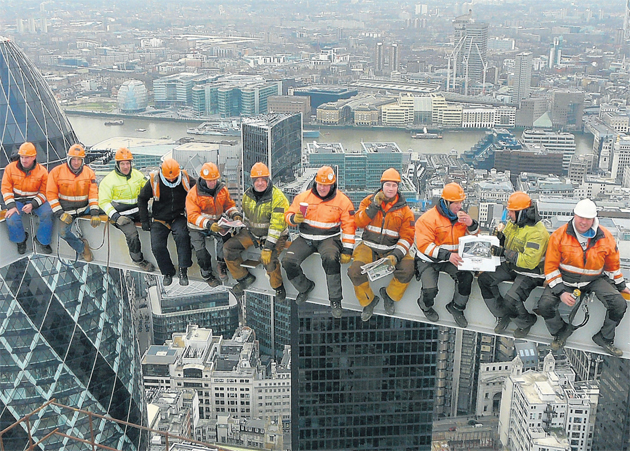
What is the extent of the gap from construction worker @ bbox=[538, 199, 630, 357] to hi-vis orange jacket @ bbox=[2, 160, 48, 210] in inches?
115

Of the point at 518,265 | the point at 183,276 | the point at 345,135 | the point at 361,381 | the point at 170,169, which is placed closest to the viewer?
the point at 518,265

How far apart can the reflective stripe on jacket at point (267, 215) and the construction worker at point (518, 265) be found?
1007 millimetres

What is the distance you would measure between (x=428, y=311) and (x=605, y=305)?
80 centimetres

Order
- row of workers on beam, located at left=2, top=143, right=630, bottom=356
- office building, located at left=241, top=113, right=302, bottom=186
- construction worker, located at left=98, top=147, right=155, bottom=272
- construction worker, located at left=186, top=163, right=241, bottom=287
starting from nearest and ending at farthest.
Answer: row of workers on beam, located at left=2, top=143, right=630, bottom=356 → construction worker, located at left=186, top=163, right=241, bottom=287 → construction worker, located at left=98, top=147, right=155, bottom=272 → office building, located at left=241, top=113, right=302, bottom=186

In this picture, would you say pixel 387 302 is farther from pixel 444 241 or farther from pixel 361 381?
pixel 361 381

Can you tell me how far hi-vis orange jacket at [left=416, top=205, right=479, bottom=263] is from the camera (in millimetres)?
3326

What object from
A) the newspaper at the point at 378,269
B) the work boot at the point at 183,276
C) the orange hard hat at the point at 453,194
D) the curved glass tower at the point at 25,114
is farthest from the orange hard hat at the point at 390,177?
the curved glass tower at the point at 25,114

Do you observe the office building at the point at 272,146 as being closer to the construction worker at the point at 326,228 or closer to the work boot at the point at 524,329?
the construction worker at the point at 326,228

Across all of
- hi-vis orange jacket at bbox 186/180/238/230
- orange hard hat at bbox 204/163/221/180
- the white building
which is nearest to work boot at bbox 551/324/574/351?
hi-vis orange jacket at bbox 186/180/238/230

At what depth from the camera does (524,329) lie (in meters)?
3.35

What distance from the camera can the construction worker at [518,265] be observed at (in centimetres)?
320

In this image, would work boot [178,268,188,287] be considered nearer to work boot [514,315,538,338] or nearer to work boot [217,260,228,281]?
work boot [217,260,228,281]

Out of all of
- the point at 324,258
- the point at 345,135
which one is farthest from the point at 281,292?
the point at 345,135

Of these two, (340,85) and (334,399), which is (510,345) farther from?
(340,85)
